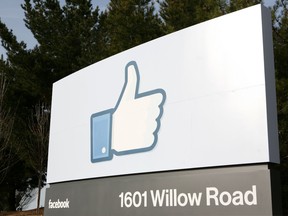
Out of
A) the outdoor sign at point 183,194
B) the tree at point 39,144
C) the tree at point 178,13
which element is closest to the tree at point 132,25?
the tree at point 178,13

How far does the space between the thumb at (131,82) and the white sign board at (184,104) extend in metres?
0.01

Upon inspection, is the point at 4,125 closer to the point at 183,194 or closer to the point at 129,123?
the point at 129,123

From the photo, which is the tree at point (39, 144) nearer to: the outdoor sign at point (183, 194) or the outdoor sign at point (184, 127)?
the outdoor sign at point (184, 127)

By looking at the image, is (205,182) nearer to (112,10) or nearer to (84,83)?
(84,83)

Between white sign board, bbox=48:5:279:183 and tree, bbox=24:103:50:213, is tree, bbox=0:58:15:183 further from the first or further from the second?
white sign board, bbox=48:5:279:183

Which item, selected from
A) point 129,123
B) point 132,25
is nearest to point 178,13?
point 132,25

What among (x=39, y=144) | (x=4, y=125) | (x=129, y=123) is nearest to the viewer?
(x=129, y=123)

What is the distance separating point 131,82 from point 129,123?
58cm

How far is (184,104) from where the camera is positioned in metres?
5.73

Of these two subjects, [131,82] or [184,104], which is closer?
[184,104]

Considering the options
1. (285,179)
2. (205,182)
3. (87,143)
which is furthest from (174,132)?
(285,179)

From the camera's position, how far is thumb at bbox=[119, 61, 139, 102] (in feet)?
21.3

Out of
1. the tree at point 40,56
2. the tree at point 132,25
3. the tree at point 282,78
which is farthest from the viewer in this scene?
the tree at point 40,56

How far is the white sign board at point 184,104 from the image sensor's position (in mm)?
5055
